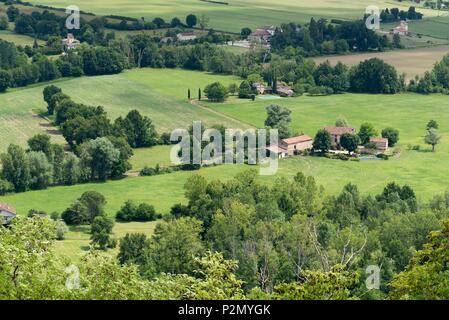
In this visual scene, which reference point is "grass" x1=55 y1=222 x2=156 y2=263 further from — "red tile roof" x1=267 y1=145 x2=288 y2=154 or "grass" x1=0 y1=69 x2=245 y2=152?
"grass" x1=0 y1=69 x2=245 y2=152

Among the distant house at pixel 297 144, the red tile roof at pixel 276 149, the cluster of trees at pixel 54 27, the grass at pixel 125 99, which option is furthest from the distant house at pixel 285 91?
the cluster of trees at pixel 54 27

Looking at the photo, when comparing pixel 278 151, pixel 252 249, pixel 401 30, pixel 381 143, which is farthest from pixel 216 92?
pixel 401 30

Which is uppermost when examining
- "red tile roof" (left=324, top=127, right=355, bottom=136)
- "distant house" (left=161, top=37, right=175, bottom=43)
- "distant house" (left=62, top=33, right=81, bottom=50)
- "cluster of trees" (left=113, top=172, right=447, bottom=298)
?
"cluster of trees" (left=113, top=172, right=447, bottom=298)

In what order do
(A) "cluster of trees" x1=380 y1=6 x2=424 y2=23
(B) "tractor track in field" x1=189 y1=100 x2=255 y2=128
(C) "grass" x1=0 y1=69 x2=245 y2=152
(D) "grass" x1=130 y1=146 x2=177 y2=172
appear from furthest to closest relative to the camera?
1. (A) "cluster of trees" x1=380 y1=6 x2=424 y2=23
2. (B) "tractor track in field" x1=189 y1=100 x2=255 y2=128
3. (C) "grass" x1=0 y1=69 x2=245 y2=152
4. (D) "grass" x1=130 y1=146 x2=177 y2=172

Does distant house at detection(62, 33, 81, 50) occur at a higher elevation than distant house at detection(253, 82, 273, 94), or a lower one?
higher

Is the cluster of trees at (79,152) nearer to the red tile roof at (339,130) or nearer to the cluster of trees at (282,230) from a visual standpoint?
the cluster of trees at (282,230)

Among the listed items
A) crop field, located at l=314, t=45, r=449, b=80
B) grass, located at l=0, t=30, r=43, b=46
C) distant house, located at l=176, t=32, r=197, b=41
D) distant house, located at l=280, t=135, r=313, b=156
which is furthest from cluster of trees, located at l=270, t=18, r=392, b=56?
distant house, located at l=280, t=135, r=313, b=156
